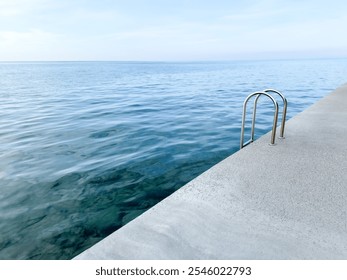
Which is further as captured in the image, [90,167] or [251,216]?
[90,167]

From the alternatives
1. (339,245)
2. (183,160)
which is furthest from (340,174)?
(183,160)

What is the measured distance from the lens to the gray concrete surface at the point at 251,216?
76.8 inches

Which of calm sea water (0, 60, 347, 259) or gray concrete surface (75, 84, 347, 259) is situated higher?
gray concrete surface (75, 84, 347, 259)

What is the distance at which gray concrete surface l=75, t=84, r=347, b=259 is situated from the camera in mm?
1951

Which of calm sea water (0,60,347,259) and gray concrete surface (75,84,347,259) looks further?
calm sea water (0,60,347,259)

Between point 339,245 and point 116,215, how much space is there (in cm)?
267

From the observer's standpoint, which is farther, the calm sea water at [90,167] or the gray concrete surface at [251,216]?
the calm sea water at [90,167]

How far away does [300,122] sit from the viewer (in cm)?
570

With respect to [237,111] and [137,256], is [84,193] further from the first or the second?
[237,111]

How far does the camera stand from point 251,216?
2.38 metres

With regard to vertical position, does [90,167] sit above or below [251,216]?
below

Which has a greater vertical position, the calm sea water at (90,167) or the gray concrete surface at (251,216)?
the gray concrete surface at (251,216)

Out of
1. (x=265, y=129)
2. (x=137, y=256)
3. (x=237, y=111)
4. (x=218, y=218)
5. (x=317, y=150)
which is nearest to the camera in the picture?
(x=137, y=256)
